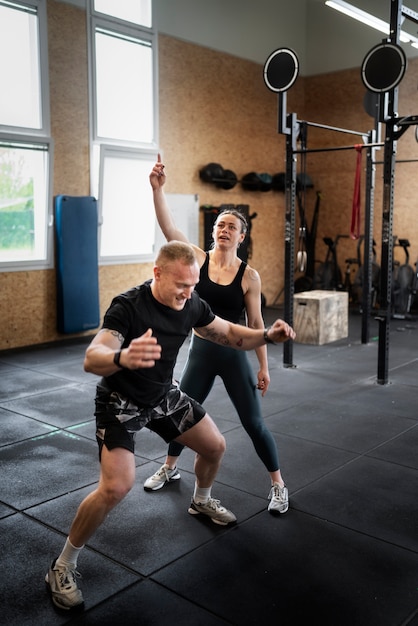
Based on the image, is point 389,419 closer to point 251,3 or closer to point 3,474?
point 3,474

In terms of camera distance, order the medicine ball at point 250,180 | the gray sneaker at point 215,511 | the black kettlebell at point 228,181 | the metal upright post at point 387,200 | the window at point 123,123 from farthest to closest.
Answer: the medicine ball at point 250,180 < the black kettlebell at point 228,181 < the window at point 123,123 < the metal upright post at point 387,200 < the gray sneaker at point 215,511

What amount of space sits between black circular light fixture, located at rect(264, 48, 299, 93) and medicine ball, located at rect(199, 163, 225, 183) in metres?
3.51

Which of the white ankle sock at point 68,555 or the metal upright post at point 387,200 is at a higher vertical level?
the metal upright post at point 387,200

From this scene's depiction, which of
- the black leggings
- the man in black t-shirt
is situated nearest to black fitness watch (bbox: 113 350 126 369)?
the man in black t-shirt

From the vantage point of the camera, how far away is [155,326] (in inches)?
88.6

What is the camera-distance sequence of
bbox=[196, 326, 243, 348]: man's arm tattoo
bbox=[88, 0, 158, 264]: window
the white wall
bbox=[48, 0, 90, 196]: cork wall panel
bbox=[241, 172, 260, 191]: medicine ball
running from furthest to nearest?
bbox=[241, 172, 260, 191]: medicine ball < the white wall < bbox=[88, 0, 158, 264]: window < bbox=[48, 0, 90, 196]: cork wall panel < bbox=[196, 326, 243, 348]: man's arm tattoo

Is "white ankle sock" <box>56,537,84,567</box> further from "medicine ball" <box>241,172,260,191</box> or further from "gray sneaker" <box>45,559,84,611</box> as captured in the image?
"medicine ball" <box>241,172,260,191</box>

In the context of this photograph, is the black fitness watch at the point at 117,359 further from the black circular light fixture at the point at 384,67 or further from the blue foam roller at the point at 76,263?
the blue foam roller at the point at 76,263

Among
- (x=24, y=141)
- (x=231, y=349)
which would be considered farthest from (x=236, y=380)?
(x=24, y=141)

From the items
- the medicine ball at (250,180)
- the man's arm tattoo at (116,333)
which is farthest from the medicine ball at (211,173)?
the man's arm tattoo at (116,333)

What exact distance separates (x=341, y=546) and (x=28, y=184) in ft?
Answer: 18.7

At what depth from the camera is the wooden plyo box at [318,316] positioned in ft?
23.1

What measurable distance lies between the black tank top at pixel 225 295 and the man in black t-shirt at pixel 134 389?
14.8 inches

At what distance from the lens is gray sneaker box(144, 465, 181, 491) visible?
3.16 metres
